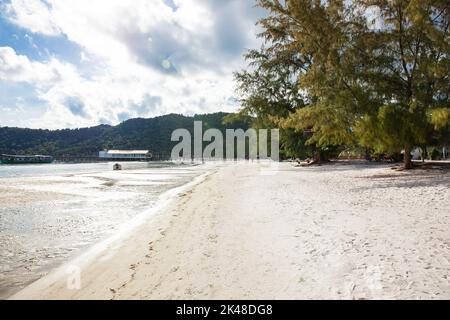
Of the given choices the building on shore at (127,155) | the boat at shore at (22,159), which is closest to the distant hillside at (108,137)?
the building on shore at (127,155)

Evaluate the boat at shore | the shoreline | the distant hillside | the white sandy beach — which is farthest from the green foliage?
the distant hillside

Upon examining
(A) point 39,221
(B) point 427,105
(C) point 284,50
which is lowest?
(A) point 39,221

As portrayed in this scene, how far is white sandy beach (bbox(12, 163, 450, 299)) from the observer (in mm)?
3734

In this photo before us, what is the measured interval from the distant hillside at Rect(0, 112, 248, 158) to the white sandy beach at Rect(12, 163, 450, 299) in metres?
131

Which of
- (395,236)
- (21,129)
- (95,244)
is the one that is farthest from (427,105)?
(21,129)

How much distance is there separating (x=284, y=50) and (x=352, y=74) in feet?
58.4

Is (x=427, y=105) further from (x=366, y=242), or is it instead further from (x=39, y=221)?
(x=39, y=221)

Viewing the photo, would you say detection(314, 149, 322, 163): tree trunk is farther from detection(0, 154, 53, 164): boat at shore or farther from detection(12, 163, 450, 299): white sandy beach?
detection(0, 154, 53, 164): boat at shore

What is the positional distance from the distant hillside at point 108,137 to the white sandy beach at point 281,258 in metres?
131

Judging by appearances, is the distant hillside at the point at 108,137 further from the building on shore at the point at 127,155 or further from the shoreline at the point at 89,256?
the shoreline at the point at 89,256

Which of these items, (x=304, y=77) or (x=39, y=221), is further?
(x=304, y=77)

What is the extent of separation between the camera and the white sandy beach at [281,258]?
3.73 m

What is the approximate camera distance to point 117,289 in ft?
13.6

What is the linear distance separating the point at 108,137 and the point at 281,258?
628ft
